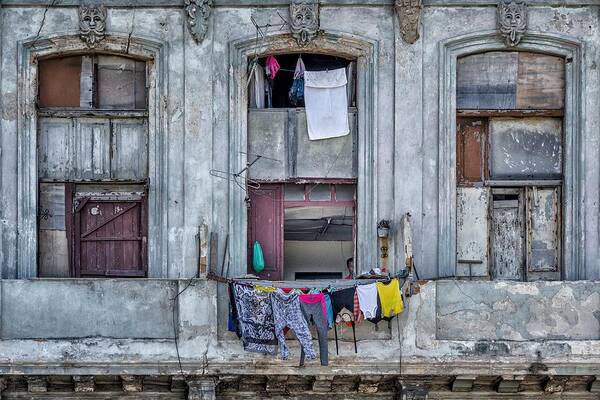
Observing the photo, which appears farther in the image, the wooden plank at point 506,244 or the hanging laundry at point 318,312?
the wooden plank at point 506,244

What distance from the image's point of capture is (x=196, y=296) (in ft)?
48.9

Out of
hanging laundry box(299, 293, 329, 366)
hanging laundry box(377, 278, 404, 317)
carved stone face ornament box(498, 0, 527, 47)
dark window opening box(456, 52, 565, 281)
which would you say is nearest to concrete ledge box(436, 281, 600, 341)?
hanging laundry box(377, 278, 404, 317)

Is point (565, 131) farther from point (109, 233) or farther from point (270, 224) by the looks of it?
point (109, 233)

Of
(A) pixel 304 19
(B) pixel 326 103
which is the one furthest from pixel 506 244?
(A) pixel 304 19

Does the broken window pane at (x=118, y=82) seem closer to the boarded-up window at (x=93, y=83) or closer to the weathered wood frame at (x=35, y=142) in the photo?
the boarded-up window at (x=93, y=83)

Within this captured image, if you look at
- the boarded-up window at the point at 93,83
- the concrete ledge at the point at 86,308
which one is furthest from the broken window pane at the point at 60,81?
the concrete ledge at the point at 86,308

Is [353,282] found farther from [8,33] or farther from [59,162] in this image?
[8,33]

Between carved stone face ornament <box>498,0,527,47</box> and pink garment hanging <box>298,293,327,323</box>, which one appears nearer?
pink garment hanging <box>298,293,327,323</box>

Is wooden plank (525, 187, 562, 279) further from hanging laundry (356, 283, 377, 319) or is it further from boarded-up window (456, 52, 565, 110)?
hanging laundry (356, 283, 377, 319)

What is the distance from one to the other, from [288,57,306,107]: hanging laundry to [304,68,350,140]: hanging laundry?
98 mm

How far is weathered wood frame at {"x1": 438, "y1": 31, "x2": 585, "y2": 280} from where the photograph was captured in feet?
50.0

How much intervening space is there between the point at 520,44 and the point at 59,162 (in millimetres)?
5948

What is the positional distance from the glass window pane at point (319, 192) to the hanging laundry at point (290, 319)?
1.61 m

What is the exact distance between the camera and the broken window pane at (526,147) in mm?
15547
